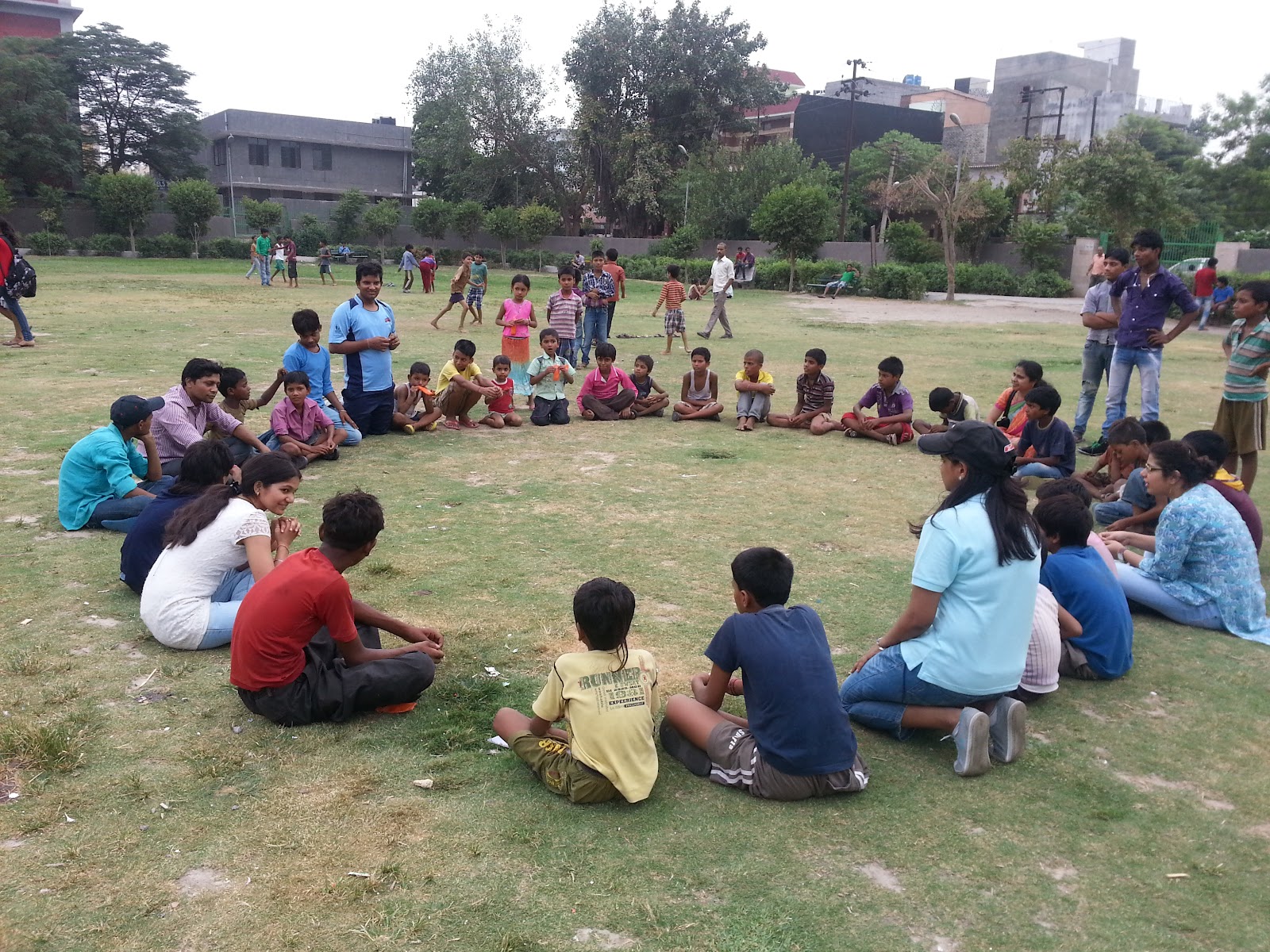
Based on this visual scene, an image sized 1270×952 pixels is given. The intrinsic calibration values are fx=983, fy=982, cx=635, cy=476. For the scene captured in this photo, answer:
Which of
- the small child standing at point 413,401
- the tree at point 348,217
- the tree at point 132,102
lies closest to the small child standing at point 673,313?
the small child standing at point 413,401

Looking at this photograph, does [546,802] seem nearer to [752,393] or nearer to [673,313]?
[752,393]

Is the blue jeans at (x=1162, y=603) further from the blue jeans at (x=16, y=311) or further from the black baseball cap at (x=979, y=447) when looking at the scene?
the blue jeans at (x=16, y=311)

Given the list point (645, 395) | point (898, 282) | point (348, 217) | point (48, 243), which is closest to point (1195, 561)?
point (645, 395)

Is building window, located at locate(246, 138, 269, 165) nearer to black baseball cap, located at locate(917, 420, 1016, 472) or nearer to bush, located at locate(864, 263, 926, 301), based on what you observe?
bush, located at locate(864, 263, 926, 301)

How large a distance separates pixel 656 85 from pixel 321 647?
47.5m

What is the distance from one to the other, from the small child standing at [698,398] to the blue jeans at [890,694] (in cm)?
697

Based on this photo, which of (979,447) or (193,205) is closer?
(979,447)

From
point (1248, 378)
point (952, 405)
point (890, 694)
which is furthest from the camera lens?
point (952, 405)

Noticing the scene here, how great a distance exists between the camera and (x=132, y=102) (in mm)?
48906

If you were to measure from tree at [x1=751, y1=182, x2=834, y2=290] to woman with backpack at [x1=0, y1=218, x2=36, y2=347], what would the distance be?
25099 mm

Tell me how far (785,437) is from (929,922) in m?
7.67

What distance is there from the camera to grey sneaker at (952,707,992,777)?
3.71 m

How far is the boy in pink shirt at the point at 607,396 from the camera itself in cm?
1088

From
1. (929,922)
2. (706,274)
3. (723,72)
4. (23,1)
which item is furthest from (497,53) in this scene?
(929,922)
